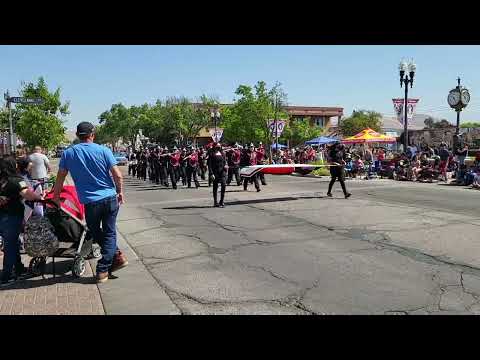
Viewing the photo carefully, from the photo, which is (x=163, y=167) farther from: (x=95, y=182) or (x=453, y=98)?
(x=95, y=182)

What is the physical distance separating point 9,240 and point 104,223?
1315mm

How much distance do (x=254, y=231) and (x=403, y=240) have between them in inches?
106

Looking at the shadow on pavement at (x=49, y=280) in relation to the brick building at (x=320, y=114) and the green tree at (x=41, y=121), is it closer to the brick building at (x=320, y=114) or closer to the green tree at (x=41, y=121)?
the green tree at (x=41, y=121)

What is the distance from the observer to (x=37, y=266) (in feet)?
20.1

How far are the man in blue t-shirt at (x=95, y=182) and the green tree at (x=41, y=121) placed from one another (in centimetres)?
2922

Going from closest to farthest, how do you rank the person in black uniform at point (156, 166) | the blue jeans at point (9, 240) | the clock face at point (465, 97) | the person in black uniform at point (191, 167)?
the blue jeans at point (9, 240) < the person in black uniform at point (191, 167) < the person in black uniform at point (156, 166) < the clock face at point (465, 97)

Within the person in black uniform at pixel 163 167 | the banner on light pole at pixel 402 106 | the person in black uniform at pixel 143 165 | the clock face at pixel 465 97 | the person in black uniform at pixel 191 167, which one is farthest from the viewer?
the person in black uniform at pixel 143 165

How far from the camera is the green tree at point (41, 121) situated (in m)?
34.0

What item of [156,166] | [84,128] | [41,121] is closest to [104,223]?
[84,128]

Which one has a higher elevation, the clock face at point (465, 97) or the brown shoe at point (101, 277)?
the clock face at point (465, 97)

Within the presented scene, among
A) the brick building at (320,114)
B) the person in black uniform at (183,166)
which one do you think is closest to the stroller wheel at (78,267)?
the person in black uniform at (183,166)
